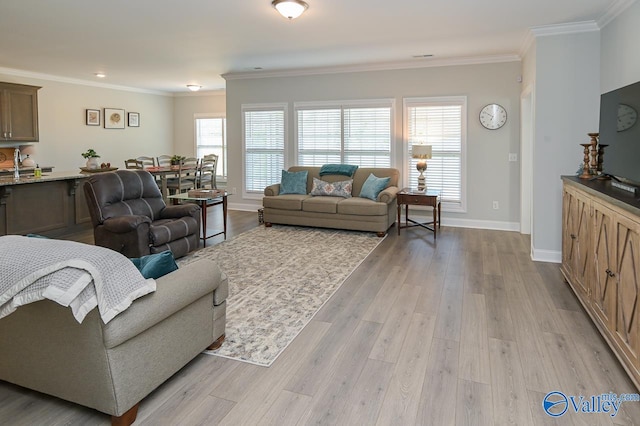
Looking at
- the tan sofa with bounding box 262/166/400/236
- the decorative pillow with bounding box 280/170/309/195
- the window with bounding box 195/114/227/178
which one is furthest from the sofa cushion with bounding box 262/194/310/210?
the window with bounding box 195/114/227/178

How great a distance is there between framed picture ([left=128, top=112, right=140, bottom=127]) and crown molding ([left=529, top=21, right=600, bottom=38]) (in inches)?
333

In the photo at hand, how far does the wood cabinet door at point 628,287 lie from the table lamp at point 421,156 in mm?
3885

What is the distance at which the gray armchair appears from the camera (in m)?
4.41

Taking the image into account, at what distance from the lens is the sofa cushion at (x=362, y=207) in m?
6.03


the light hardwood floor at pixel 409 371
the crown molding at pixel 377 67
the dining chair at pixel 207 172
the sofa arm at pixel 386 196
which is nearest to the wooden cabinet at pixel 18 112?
the dining chair at pixel 207 172

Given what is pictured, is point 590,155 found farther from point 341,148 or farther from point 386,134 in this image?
point 341,148

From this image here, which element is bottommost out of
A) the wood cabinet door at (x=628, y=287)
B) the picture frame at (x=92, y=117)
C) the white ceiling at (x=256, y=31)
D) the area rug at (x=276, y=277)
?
the area rug at (x=276, y=277)

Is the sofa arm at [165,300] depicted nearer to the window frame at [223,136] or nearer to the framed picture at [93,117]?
the framed picture at [93,117]

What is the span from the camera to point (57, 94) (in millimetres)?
8219

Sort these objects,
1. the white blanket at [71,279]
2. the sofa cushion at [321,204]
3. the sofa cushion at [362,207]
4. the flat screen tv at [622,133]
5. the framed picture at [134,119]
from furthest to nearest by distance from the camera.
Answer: the framed picture at [134,119], the sofa cushion at [321,204], the sofa cushion at [362,207], the flat screen tv at [622,133], the white blanket at [71,279]

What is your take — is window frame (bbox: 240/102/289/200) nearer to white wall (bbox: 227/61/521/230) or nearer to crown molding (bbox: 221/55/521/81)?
crown molding (bbox: 221/55/521/81)

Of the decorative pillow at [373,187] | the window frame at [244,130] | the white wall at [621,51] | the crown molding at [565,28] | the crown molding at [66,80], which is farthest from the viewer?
the window frame at [244,130]

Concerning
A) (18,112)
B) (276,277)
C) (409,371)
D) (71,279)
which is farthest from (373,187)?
(18,112)

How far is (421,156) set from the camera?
20.9 ft
